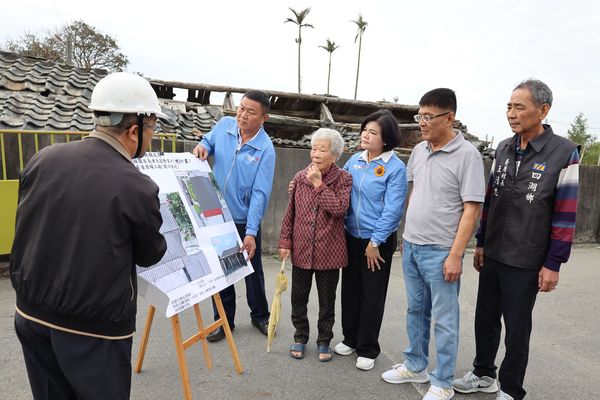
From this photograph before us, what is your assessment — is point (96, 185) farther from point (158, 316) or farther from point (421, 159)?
point (158, 316)

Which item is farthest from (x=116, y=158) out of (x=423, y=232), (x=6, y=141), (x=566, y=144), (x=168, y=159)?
(x=6, y=141)

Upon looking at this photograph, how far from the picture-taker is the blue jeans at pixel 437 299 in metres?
2.58

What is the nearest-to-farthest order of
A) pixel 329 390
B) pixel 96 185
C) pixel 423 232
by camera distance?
pixel 96 185 → pixel 423 232 → pixel 329 390

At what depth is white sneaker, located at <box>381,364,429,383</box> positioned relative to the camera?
9.57 ft

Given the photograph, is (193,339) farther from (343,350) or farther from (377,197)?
(377,197)

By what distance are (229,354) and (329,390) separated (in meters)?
0.90

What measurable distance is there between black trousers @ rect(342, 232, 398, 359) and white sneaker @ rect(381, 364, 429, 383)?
0.21 metres

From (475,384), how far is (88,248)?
272 cm

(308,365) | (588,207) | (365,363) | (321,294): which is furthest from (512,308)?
(588,207)

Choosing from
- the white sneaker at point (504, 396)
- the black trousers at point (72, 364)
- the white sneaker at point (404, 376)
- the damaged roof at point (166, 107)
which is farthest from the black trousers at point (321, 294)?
the damaged roof at point (166, 107)

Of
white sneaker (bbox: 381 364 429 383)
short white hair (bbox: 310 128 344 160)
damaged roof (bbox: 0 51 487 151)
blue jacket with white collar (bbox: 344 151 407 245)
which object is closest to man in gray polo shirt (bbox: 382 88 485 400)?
blue jacket with white collar (bbox: 344 151 407 245)

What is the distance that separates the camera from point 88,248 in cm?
144

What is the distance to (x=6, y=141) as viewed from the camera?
485 cm

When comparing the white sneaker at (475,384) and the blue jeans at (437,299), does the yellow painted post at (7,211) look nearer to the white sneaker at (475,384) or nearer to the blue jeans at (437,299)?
the blue jeans at (437,299)
